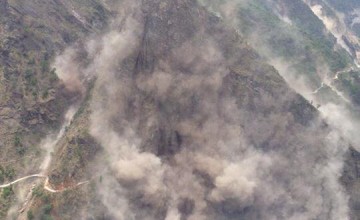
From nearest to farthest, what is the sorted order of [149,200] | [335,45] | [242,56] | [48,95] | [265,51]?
[149,200] → [48,95] → [242,56] → [265,51] → [335,45]

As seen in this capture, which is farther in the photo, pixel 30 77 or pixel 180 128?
pixel 180 128

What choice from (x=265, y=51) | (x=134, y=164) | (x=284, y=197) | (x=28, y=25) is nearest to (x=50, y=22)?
(x=28, y=25)

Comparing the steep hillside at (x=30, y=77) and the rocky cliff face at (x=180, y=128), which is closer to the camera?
the rocky cliff face at (x=180, y=128)

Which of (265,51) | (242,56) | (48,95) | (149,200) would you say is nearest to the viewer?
(149,200)

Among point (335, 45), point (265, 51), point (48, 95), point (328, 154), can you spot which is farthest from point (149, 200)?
point (335, 45)

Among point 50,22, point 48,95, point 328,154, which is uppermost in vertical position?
point 328,154

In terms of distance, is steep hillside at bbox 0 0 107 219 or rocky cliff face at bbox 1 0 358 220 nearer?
rocky cliff face at bbox 1 0 358 220

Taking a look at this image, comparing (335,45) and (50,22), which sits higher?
(335,45)

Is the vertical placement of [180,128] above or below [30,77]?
above

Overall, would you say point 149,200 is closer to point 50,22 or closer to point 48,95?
point 48,95

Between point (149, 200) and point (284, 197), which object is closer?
point (149, 200)
